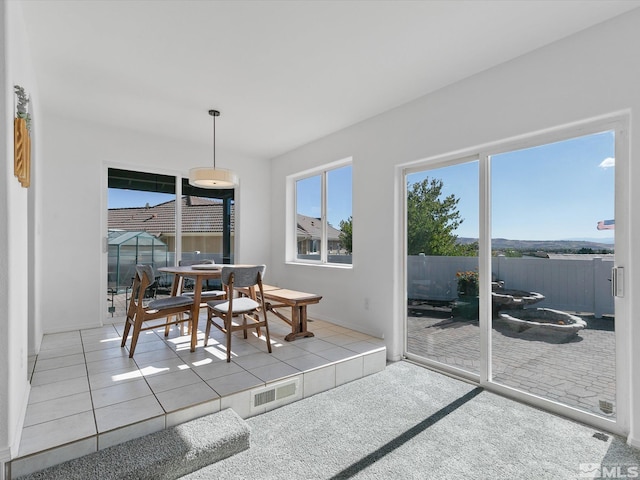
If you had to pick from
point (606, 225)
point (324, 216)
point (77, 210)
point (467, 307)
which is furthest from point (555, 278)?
point (77, 210)

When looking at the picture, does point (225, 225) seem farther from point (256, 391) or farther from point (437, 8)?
point (437, 8)

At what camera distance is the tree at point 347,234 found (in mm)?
4383

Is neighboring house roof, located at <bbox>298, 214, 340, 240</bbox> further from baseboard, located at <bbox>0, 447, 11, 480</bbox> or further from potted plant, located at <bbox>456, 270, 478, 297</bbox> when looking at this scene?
baseboard, located at <bbox>0, 447, 11, 480</bbox>

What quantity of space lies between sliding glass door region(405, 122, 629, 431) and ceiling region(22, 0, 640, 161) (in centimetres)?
83

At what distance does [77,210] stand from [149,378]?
2619 mm

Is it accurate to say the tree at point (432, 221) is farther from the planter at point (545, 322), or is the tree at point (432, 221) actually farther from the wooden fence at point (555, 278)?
the planter at point (545, 322)

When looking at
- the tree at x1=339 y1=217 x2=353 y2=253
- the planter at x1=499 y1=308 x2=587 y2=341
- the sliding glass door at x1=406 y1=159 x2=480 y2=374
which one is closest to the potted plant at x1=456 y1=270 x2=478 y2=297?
the sliding glass door at x1=406 y1=159 x2=480 y2=374

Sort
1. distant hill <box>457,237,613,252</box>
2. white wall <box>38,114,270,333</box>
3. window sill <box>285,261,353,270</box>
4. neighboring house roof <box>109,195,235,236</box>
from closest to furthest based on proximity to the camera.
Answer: distant hill <box>457,237,613,252</box> → white wall <box>38,114,270,333</box> → window sill <box>285,261,353,270</box> → neighboring house roof <box>109,195,235,236</box>

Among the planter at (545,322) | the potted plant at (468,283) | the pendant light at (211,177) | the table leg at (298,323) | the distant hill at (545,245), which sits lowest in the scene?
the table leg at (298,323)

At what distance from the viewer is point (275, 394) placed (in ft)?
8.48

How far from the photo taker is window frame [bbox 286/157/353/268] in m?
4.68

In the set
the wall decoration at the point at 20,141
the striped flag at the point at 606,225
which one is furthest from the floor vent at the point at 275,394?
the striped flag at the point at 606,225

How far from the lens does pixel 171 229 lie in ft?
16.1

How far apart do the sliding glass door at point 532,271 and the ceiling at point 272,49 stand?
2.72ft
